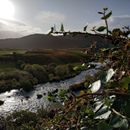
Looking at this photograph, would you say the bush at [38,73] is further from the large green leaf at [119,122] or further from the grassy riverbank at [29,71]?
the large green leaf at [119,122]

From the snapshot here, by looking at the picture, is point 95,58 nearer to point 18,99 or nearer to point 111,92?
point 111,92

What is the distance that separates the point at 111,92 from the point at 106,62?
320mm

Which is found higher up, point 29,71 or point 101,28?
point 101,28

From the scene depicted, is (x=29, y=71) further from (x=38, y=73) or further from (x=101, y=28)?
(x=101, y=28)

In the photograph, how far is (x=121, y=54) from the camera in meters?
1.49

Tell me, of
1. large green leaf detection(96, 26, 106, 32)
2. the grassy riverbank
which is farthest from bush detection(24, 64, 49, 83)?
large green leaf detection(96, 26, 106, 32)

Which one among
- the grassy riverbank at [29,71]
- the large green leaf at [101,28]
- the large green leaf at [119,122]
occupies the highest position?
the large green leaf at [101,28]

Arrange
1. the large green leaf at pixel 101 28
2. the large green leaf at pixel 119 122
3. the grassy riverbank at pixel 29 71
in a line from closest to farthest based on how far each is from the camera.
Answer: the large green leaf at pixel 119 122
the large green leaf at pixel 101 28
the grassy riverbank at pixel 29 71

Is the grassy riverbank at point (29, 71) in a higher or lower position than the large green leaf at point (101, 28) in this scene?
lower

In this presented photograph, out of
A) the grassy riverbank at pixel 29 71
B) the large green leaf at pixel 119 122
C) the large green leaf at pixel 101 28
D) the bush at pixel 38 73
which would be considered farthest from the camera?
the bush at pixel 38 73

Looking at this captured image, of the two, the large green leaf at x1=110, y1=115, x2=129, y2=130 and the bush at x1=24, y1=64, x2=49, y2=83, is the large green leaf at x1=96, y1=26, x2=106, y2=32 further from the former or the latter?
the bush at x1=24, y1=64, x2=49, y2=83

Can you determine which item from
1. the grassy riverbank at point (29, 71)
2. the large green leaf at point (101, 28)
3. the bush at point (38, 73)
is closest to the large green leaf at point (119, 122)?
the large green leaf at point (101, 28)

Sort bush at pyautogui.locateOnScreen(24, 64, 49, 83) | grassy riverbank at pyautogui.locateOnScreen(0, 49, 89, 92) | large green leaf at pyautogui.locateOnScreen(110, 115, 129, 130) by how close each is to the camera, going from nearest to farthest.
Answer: large green leaf at pyautogui.locateOnScreen(110, 115, 129, 130) < grassy riverbank at pyautogui.locateOnScreen(0, 49, 89, 92) < bush at pyautogui.locateOnScreen(24, 64, 49, 83)

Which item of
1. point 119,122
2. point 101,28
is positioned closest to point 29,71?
point 101,28
